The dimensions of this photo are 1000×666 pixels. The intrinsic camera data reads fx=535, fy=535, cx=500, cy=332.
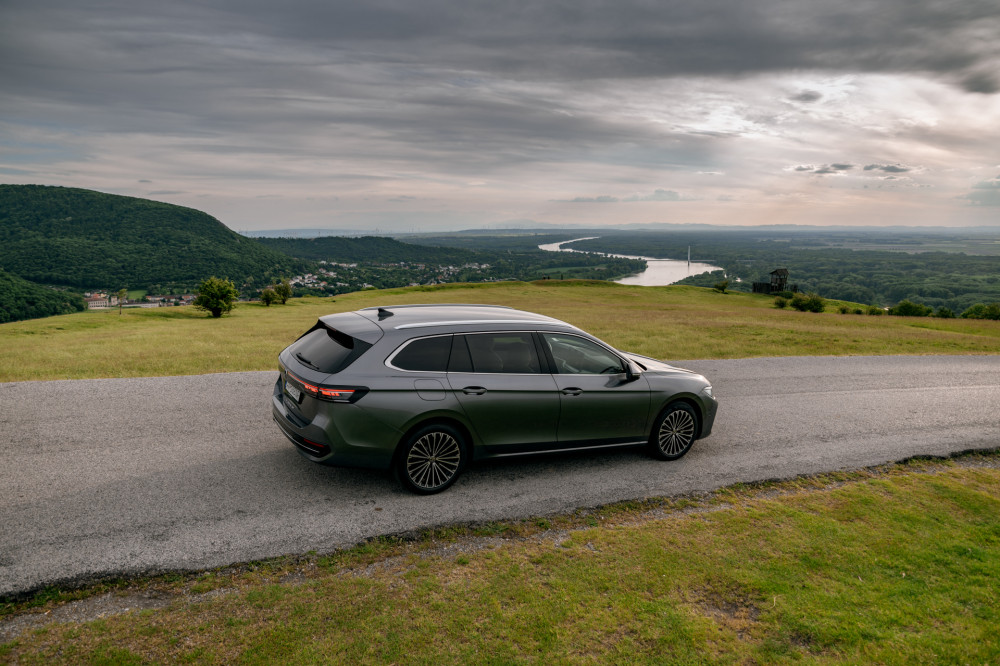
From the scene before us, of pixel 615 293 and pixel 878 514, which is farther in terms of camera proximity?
pixel 615 293

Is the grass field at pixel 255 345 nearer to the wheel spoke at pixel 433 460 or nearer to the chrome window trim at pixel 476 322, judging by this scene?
the chrome window trim at pixel 476 322

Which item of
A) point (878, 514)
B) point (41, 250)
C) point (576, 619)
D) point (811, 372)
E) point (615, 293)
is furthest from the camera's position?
point (41, 250)

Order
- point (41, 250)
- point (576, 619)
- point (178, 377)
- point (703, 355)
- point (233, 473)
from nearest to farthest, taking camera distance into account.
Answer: point (576, 619), point (233, 473), point (178, 377), point (703, 355), point (41, 250)

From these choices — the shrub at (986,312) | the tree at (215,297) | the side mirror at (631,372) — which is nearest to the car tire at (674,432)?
the side mirror at (631,372)

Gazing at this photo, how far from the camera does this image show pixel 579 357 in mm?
6590

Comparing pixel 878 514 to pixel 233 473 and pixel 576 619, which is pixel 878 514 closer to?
pixel 576 619

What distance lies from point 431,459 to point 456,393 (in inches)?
30.1

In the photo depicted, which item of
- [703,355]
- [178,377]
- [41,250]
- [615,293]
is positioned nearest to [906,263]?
[615,293]

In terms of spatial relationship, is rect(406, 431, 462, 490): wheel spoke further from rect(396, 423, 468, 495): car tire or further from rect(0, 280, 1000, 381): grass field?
rect(0, 280, 1000, 381): grass field

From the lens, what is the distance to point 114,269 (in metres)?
117

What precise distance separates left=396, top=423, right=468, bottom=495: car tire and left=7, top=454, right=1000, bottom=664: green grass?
78 cm

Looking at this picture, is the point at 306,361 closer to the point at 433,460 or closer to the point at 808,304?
the point at 433,460

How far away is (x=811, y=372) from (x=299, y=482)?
12.3 metres

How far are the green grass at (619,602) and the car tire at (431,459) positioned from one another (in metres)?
0.78
